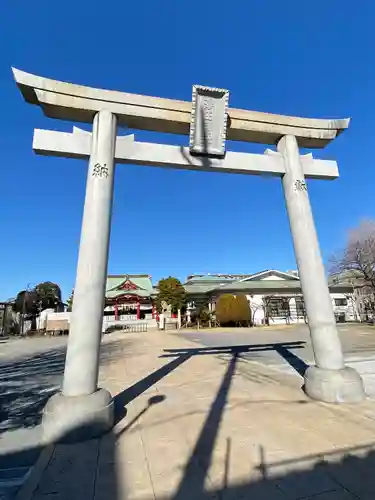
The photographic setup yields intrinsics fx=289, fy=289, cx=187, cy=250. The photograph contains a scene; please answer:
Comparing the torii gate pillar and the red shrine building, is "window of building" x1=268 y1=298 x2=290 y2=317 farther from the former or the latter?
the torii gate pillar

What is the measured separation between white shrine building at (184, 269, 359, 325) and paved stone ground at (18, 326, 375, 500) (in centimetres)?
2338

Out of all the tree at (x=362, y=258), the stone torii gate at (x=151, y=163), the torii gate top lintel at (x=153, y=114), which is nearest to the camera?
the stone torii gate at (x=151, y=163)

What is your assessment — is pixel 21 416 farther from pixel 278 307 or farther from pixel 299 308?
pixel 299 308

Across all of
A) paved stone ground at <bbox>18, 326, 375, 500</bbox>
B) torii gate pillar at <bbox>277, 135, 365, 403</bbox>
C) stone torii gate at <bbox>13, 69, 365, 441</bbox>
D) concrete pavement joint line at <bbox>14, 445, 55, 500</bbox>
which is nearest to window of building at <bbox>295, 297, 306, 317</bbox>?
paved stone ground at <bbox>18, 326, 375, 500</bbox>

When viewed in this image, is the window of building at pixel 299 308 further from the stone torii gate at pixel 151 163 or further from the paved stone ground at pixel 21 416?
the stone torii gate at pixel 151 163

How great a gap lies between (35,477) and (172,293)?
28.0 m

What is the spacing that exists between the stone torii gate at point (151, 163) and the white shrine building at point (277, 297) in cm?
2340

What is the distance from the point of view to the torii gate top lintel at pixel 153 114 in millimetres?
4590

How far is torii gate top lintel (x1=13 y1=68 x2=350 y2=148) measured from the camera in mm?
4590

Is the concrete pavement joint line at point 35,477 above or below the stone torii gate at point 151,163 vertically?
below

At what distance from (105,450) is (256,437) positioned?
1.71 metres

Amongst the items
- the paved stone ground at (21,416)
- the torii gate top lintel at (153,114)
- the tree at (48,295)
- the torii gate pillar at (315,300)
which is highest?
the tree at (48,295)

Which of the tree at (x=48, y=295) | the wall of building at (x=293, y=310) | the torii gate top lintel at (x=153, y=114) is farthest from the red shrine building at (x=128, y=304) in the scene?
the torii gate top lintel at (x=153, y=114)

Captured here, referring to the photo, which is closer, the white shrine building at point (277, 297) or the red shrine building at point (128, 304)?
the white shrine building at point (277, 297)
